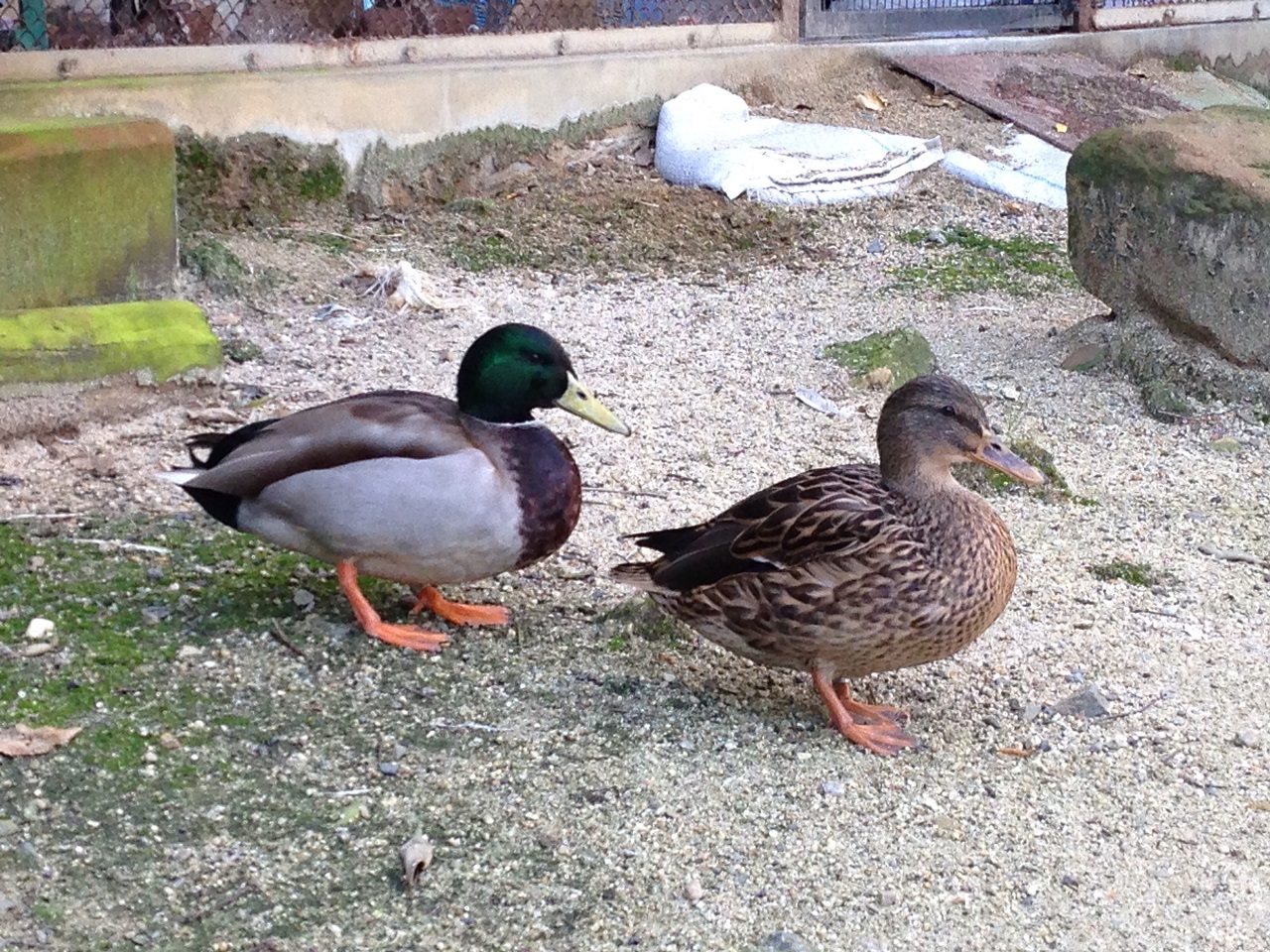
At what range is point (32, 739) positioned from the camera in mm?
3186

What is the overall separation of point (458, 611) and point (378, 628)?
236 mm

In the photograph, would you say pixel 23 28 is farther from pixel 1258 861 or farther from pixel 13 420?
pixel 1258 861

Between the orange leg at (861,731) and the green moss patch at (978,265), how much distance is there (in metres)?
3.75

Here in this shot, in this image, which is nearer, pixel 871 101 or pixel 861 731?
pixel 861 731

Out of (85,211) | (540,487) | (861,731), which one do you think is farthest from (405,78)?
(861,731)

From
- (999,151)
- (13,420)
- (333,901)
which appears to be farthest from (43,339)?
(999,151)

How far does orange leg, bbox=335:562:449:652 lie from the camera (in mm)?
3686

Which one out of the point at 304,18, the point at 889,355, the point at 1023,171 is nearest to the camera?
the point at 889,355

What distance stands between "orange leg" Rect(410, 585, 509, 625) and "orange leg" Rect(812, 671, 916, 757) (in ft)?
2.73

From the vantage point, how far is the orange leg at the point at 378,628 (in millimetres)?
3686

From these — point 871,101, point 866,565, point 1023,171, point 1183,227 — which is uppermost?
point 871,101

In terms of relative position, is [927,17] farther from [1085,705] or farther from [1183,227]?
[1085,705]

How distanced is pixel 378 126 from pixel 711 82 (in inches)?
81.8

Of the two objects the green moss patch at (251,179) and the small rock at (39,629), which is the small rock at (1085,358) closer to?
the green moss patch at (251,179)
